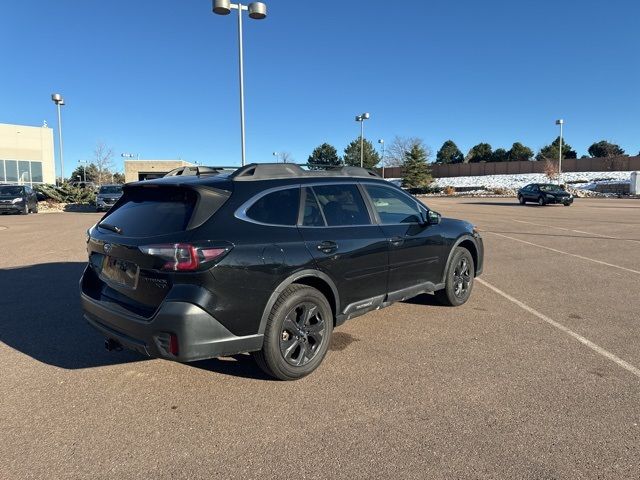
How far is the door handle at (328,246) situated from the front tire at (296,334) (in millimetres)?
357

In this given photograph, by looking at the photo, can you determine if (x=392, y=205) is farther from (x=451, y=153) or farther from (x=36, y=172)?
(x=451, y=153)

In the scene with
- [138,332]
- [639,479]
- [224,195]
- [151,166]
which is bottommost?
[639,479]

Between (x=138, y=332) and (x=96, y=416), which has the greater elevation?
(x=138, y=332)

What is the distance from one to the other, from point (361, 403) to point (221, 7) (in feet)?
40.9

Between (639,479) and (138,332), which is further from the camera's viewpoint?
(138,332)

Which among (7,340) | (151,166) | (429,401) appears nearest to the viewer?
(429,401)

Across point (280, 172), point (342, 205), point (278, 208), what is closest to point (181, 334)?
point (278, 208)

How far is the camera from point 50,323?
528 centimetres

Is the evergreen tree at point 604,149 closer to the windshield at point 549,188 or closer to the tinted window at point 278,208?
the windshield at point 549,188

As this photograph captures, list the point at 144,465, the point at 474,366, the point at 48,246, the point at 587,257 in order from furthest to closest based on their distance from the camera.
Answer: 1. the point at 48,246
2. the point at 587,257
3. the point at 474,366
4. the point at 144,465

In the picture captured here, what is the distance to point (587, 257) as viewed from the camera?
9930 mm

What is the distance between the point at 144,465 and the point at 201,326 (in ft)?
3.00

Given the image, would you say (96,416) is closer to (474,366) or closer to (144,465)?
(144,465)

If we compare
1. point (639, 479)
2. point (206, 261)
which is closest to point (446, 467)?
point (639, 479)
